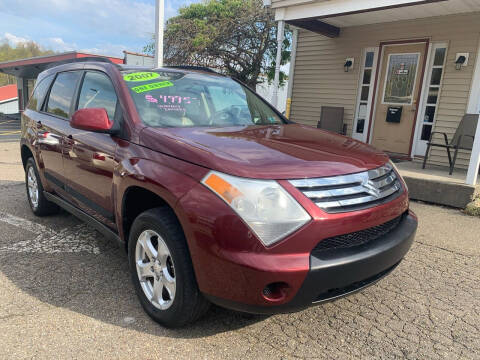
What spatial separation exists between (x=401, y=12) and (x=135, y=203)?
21.9 ft

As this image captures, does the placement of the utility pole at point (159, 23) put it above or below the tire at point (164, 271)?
above

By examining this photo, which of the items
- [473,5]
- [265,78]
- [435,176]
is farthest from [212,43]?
[435,176]

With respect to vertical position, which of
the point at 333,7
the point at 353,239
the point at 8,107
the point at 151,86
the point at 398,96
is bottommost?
the point at 8,107

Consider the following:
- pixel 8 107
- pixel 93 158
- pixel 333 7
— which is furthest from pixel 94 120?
pixel 8 107

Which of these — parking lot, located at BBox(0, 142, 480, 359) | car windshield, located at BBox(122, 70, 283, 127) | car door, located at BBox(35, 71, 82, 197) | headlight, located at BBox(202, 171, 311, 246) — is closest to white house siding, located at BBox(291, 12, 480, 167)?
parking lot, located at BBox(0, 142, 480, 359)

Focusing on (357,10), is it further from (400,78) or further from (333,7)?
(400,78)

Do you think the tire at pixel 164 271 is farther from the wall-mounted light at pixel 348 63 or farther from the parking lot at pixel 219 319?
the wall-mounted light at pixel 348 63

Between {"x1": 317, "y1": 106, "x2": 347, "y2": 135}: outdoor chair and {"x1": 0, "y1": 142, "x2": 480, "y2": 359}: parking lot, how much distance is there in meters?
5.42

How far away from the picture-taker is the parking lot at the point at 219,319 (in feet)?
7.27

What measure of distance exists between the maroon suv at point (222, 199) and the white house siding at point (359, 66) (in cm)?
533

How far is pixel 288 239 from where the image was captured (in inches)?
74.5

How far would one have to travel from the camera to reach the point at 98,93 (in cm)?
324

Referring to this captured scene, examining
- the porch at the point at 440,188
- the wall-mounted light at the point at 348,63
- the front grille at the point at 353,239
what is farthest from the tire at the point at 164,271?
the wall-mounted light at the point at 348,63

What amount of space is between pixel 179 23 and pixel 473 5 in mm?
11834
